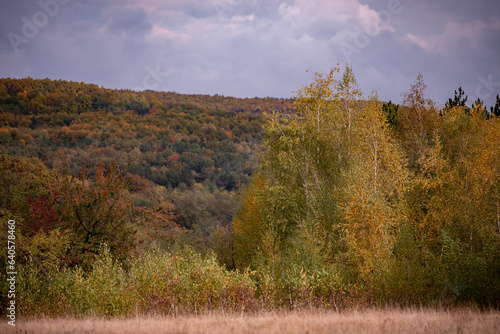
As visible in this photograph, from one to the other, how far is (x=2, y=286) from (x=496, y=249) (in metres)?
16.7

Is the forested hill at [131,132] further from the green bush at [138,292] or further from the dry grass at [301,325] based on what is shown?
the dry grass at [301,325]

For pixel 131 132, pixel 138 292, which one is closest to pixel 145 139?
pixel 131 132

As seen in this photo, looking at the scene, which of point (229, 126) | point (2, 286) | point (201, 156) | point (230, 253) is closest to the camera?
point (2, 286)

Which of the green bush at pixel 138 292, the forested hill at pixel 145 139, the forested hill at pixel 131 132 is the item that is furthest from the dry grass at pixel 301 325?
the forested hill at pixel 131 132

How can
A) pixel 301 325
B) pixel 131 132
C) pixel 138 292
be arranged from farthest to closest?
pixel 131 132 → pixel 138 292 → pixel 301 325

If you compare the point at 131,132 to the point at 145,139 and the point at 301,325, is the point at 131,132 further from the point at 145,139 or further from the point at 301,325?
the point at 301,325

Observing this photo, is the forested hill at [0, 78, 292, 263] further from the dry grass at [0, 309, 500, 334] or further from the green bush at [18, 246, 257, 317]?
the dry grass at [0, 309, 500, 334]

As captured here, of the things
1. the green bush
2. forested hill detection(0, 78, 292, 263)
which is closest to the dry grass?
the green bush

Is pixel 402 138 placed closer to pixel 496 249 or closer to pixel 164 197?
pixel 496 249

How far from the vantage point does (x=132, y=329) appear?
8031 mm

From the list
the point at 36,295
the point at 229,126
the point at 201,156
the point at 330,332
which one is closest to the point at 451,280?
the point at 330,332

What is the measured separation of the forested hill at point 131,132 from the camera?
7100 centimetres

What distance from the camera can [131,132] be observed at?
8931cm

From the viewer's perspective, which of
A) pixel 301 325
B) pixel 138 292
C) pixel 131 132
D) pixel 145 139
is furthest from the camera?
pixel 131 132
